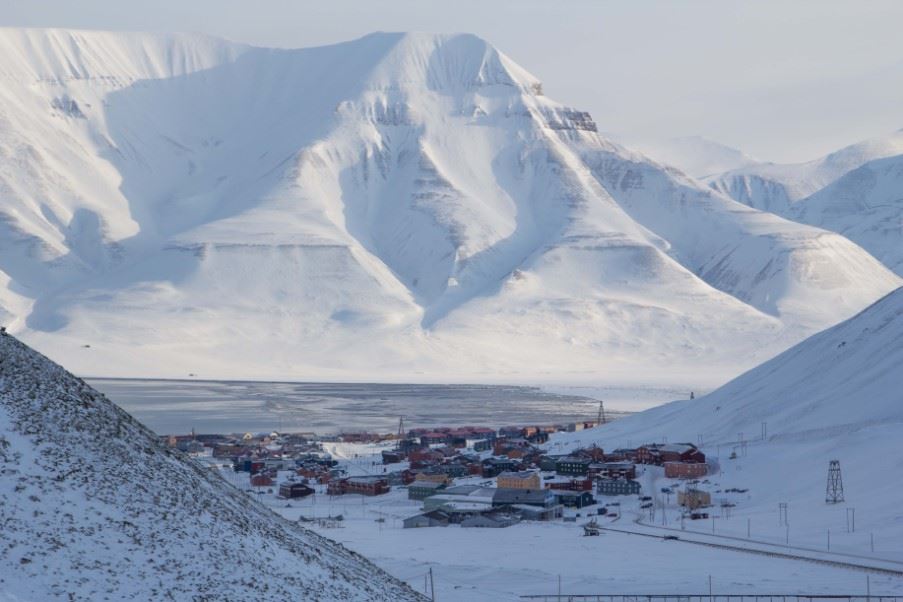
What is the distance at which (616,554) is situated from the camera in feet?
173

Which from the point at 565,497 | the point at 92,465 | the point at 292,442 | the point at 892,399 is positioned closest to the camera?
the point at 92,465

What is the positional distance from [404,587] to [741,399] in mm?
68753

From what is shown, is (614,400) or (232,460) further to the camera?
(614,400)

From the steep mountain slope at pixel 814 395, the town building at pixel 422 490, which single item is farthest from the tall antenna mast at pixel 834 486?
the town building at pixel 422 490

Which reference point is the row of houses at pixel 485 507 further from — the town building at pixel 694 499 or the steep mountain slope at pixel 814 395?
the steep mountain slope at pixel 814 395

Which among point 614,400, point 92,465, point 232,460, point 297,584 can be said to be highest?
point 614,400

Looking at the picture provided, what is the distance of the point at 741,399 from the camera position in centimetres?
9575

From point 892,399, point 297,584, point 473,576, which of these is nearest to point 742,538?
point 473,576

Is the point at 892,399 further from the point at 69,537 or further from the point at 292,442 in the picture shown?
the point at 69,537

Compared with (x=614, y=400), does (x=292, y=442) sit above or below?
below

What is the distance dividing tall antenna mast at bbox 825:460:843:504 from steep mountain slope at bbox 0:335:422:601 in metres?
38.6

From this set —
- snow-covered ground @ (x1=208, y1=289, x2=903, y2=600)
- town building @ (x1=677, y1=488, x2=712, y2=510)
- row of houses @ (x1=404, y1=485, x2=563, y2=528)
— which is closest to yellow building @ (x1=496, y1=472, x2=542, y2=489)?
row of houses @ (x1=404, y1=485, x2=563, y2=528)

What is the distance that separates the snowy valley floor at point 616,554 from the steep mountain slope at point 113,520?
13.4m

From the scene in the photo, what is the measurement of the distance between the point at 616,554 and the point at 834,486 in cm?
1478
